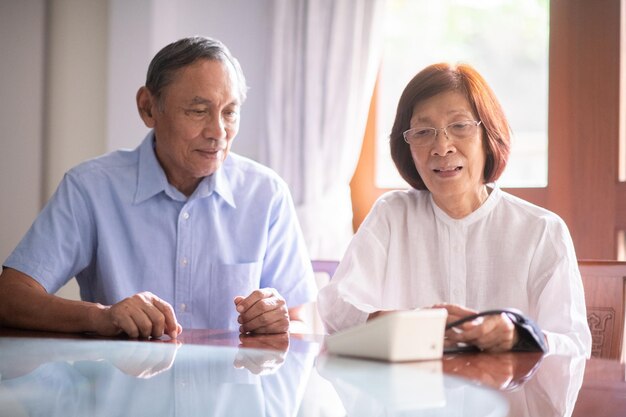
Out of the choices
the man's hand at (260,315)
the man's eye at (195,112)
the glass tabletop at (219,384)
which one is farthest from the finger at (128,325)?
the man's eye at (195,112)

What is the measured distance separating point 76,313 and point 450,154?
3.22 ft

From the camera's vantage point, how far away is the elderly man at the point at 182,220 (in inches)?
85.4

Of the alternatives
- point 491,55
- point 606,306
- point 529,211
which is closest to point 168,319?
point 529,211

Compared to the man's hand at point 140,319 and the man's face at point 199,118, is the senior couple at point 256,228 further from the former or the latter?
the man's hand at point 140,319

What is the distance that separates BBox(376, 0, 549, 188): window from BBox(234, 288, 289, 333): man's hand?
6.19 ft

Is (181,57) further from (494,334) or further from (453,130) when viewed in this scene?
(494,334)

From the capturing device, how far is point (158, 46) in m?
3.54

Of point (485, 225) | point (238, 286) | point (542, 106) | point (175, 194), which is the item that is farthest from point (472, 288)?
point (542, 106)

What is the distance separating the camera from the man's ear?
233 cm

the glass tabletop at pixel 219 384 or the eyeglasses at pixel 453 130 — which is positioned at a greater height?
the eyeglasses at pixel 453 130

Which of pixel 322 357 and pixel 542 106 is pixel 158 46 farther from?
pixel 322 357

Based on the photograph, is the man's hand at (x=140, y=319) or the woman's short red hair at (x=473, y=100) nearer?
the man's hand at (x=140, y=319)

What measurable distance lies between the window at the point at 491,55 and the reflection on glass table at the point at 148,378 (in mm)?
2095

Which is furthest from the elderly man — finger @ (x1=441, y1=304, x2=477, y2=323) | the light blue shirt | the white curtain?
the white curtain
